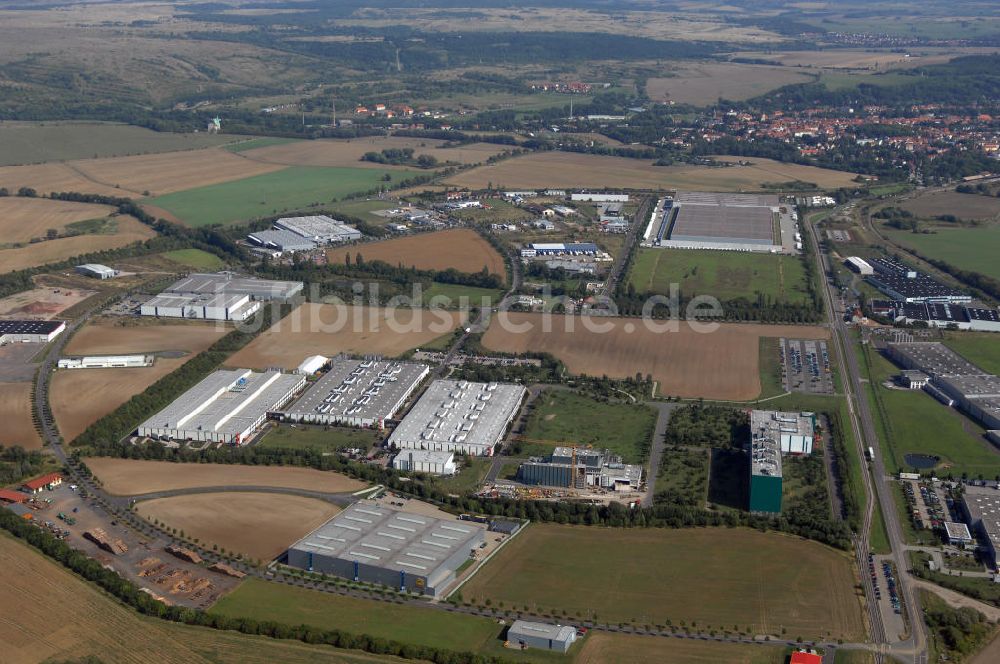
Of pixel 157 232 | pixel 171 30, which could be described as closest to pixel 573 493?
pixel 157 232

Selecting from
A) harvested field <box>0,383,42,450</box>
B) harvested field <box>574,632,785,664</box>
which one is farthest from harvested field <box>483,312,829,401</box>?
harvested field <box>0,383,42,450</box>

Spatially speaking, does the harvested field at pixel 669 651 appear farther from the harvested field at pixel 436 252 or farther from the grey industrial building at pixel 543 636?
the harvested field at pixel 436 252

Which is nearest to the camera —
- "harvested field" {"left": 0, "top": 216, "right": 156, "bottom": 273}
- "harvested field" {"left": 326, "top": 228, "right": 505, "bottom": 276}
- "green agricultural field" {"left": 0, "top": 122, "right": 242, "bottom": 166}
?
"harvested field" {"left": 326, "top": 228, "right": 505, "bottom": 276}

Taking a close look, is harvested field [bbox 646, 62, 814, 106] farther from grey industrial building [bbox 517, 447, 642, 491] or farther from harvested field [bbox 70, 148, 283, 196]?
grey industrial building [bbox 517, 447, 642, 491]

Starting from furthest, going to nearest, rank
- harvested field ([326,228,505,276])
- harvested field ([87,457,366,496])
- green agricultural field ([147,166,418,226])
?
green agricultural field ([147,166,418,226]) → harvested field ([326,228,505,276]) → harvested field ([87,457,366,496])

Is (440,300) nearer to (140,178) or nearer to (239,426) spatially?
(239,426)

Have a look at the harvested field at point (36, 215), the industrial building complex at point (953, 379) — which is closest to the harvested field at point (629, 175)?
the harvested field at point (36, 215)
